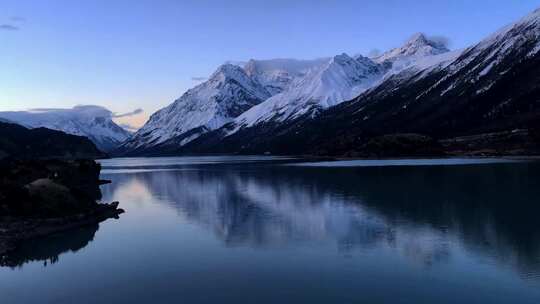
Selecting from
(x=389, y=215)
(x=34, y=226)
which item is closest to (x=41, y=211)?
(x=34, y=226)

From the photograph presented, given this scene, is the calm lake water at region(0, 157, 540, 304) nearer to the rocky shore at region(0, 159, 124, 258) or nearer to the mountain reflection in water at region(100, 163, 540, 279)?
the mountain reflection in water at region(100, 163, 540, 279)

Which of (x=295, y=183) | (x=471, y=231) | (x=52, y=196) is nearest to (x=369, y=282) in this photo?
(x=471, y=231)

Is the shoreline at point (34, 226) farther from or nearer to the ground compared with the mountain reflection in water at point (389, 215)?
farther from the ground

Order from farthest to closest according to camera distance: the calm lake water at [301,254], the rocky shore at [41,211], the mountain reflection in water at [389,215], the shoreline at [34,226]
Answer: the rocky shore at [41,211] < the shoreline at [34,226] < the mountain reflection in water at [389,215] < the calm lake water at [301,254]

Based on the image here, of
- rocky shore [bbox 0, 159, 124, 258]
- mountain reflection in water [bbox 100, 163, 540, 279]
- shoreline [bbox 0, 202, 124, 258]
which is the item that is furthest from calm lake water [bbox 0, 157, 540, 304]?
rocky shore [bbox 0, 159, 124, 258]

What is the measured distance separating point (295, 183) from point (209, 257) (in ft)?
214

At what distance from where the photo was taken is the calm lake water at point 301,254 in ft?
102

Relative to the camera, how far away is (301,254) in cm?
4091

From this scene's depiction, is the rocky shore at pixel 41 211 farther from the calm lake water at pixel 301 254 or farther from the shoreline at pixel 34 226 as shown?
the calm lake water at pixel 301 254

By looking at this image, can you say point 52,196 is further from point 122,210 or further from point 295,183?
point 295,183

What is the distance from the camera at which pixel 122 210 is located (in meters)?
71.8

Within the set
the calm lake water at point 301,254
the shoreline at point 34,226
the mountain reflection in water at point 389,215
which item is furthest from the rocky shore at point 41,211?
the mountain reflection in water at point 389,215

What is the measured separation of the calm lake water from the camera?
1218 inches

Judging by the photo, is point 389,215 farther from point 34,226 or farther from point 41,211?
point 41,211
